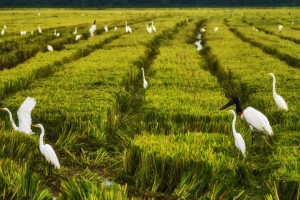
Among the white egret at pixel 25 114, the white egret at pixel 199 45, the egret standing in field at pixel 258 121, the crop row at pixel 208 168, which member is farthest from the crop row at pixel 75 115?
the white egret at pixel 199 45

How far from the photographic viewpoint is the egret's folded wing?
8367 mm

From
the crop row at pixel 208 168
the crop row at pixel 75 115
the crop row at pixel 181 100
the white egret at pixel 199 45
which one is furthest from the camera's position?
the white egret at pixel 199 45

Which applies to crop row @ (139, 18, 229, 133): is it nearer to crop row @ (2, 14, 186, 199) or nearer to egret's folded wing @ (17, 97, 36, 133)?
crop row @ (2, 14, 186, 199)

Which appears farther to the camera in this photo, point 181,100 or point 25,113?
point 181,100

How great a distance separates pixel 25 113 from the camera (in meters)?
8.73

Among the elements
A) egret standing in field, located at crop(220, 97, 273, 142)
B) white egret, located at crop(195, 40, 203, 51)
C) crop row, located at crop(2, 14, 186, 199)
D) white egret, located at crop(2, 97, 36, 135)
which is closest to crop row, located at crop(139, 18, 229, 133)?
egret standing in field, located at crop(220, 97, 273, 142)

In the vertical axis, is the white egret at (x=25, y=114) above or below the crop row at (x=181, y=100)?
above

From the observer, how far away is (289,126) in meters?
9.35

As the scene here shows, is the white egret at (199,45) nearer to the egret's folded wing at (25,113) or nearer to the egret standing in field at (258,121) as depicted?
the egret standing in field at (258,121)

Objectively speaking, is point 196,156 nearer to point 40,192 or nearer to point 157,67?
point 40,192

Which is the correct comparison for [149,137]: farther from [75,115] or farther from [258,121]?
[75,115]

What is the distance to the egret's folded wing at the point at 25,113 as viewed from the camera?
27.5 feet

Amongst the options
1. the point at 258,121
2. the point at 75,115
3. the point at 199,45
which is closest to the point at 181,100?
the point at 75,115

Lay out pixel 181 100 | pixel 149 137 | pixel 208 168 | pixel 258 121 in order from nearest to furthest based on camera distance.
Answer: pixel 208 168 < pixel 149 137 < pixel 258 121 < pixel 181 100
